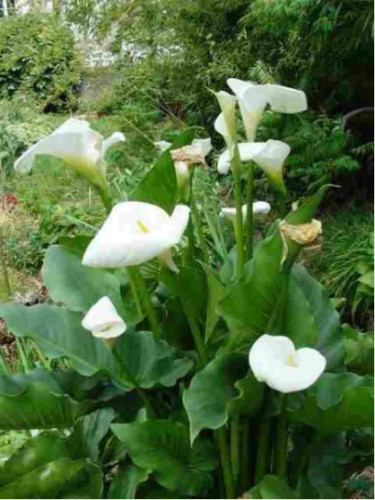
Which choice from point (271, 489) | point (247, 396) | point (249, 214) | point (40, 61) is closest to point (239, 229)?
point (249, 214)

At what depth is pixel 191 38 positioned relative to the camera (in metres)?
4.47

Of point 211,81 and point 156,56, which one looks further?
point 156,56

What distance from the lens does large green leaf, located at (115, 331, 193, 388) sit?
1138 mm

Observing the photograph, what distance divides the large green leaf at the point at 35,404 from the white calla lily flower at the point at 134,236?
0.29 meters

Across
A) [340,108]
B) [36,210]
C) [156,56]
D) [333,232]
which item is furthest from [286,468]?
[156,56]

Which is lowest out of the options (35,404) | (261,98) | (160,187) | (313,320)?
(35,404)

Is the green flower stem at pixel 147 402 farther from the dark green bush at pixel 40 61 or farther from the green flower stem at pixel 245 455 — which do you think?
the dark green bush at pixel 40 61

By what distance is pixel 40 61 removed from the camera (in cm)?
693

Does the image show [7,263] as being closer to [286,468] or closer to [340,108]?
[340,108]

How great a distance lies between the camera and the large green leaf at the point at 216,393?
1.00 meters

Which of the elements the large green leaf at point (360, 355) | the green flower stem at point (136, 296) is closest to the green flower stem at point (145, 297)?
the green flower stem at point (136, 296)

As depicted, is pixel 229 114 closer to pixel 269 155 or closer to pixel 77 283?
pixel 269 155

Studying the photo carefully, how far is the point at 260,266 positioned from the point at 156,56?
4.08m

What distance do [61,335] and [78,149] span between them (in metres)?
0.31
